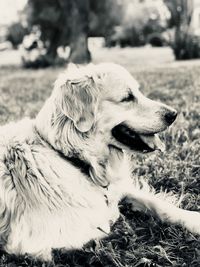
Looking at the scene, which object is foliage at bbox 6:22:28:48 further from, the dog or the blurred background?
the dog

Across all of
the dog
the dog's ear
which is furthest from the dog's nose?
the dog's ear

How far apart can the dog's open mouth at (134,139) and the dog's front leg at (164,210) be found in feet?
1.69

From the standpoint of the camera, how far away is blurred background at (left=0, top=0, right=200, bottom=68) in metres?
20.3

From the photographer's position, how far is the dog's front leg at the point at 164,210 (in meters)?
4.01

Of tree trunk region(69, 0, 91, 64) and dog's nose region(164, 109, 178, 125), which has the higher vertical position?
dog's nose region(164, 109, 178, 125)

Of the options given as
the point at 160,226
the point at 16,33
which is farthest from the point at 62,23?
the point at 160,226

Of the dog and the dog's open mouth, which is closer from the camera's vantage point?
the dog

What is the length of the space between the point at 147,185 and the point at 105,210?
1004 millimetres

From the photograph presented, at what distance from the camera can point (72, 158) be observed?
3.87 meters

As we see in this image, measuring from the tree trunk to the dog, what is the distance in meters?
18.9

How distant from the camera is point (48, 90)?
38.2 feet

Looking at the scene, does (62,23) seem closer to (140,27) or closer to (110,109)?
(140,27)

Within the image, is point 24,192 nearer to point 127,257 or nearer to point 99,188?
point 99,188

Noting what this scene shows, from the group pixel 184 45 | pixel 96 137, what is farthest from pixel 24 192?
pixel 184 45
